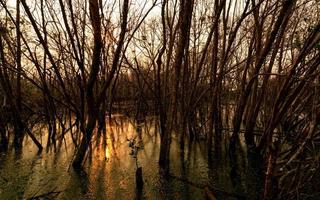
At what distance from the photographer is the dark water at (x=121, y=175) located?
403cm

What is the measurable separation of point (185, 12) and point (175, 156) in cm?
295

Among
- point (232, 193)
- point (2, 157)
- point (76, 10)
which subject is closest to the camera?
point (232, 193)

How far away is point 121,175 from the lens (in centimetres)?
480

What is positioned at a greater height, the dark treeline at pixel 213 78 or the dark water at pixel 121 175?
the dark treeline at pixel 213 78

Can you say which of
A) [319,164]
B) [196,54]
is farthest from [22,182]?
[196,54]

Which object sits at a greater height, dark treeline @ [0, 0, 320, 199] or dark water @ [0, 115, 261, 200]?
dark treeline @ [0, 0, 320, 199]

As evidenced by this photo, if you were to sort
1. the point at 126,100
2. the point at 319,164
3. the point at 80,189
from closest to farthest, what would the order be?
the point at 319,164 < the point at 80,189 < the point at 126,100

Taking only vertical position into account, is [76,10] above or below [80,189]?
above

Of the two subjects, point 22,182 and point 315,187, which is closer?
point 315,187

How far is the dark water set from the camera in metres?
4.03

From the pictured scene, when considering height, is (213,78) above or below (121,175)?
above

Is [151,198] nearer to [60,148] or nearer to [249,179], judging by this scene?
[249,179]

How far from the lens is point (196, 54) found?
836cm

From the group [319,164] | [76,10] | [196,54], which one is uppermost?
[76,10]
